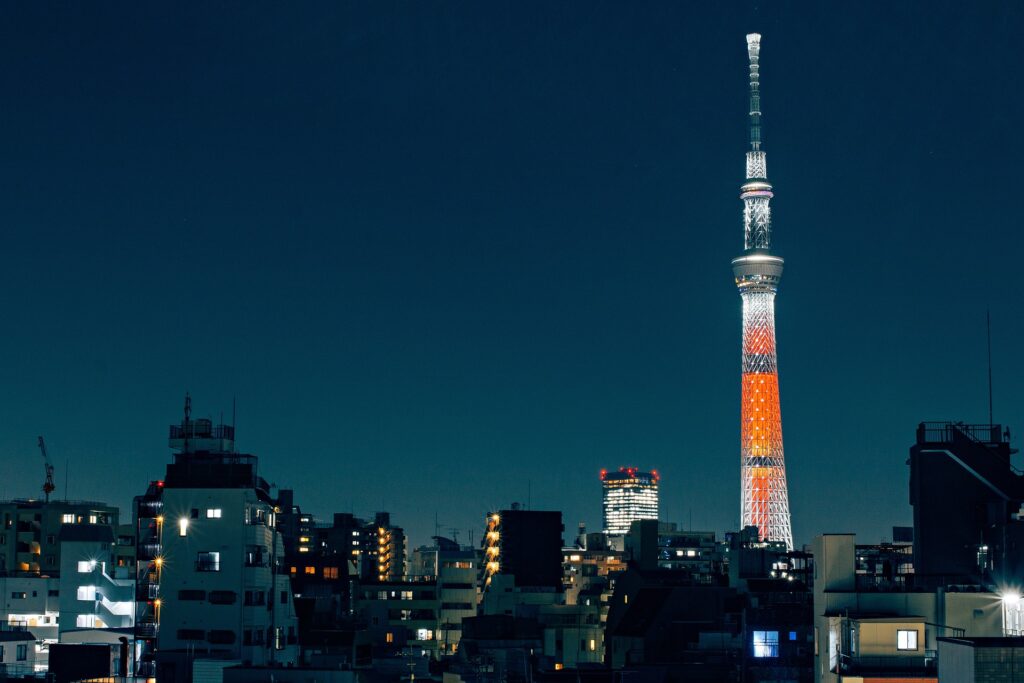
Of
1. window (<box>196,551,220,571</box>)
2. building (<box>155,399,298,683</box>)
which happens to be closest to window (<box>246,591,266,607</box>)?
building (<box>155,399,298,683</box>)

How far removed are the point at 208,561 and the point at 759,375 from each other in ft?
392

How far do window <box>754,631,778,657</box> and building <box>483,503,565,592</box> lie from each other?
57777 millimetres

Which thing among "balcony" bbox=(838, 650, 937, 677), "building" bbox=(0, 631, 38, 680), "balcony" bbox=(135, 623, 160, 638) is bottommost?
"building" bbox=(0, 631, 38, 680)

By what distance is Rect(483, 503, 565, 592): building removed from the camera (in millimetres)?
106875

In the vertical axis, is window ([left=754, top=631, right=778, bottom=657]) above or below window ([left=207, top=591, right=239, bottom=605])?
below

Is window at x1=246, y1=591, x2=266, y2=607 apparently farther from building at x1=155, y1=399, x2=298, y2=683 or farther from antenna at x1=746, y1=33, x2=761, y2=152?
antenna at x1=746, y1=33, x2=761, y2=152

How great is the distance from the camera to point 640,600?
231 feet

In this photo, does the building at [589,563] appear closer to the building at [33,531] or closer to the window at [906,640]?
the building at [33,531]

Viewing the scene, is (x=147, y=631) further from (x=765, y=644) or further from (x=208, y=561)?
(x=765, y=644)

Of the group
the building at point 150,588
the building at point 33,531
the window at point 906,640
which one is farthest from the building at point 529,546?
the window at point 906,640

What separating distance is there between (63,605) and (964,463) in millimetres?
49698

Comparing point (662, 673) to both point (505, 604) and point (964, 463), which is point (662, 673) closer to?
point (964, 463)

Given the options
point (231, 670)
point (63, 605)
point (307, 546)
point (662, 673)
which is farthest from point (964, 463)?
point (307, 546)

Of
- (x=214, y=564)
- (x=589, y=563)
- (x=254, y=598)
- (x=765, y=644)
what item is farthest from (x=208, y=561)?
(x=589, y=563)
